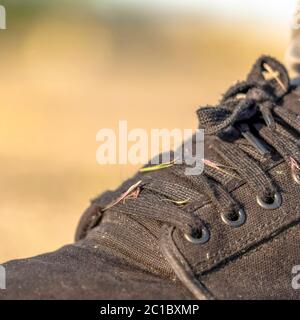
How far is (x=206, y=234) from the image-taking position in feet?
4.38

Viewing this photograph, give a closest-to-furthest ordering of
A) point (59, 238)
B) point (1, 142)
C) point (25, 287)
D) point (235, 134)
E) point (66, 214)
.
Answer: point (25, 287) < point (235, 134) < point (59, 238) < point (66, 214) < point (1, 142)

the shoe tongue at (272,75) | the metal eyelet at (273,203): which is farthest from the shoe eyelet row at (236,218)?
the shoe tongue at (272,75)

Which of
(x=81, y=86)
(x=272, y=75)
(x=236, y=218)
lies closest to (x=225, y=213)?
(x=236, y=218)

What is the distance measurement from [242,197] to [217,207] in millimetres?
57

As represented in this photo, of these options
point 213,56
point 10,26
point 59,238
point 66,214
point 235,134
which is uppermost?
point 10,26

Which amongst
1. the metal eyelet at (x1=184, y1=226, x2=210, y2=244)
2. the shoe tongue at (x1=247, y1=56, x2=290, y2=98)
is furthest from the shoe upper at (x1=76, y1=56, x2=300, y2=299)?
the shoe tongue at (x1=247, y1=56, x2=290, y2=98)

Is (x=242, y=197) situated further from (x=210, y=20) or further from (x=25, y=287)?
(x=210, y=20)

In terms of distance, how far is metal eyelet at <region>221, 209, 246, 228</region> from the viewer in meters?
1.35

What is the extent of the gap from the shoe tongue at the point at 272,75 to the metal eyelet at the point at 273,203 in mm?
349

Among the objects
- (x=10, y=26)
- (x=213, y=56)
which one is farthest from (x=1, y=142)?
(x=10, y=26)

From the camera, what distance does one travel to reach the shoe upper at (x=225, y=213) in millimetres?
1306

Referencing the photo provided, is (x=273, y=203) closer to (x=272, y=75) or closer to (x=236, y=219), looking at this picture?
(x=236, y=219)

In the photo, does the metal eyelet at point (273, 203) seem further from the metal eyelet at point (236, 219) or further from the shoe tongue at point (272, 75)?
the shoe tongue at point (272, 75)

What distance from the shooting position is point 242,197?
4.56 feet
